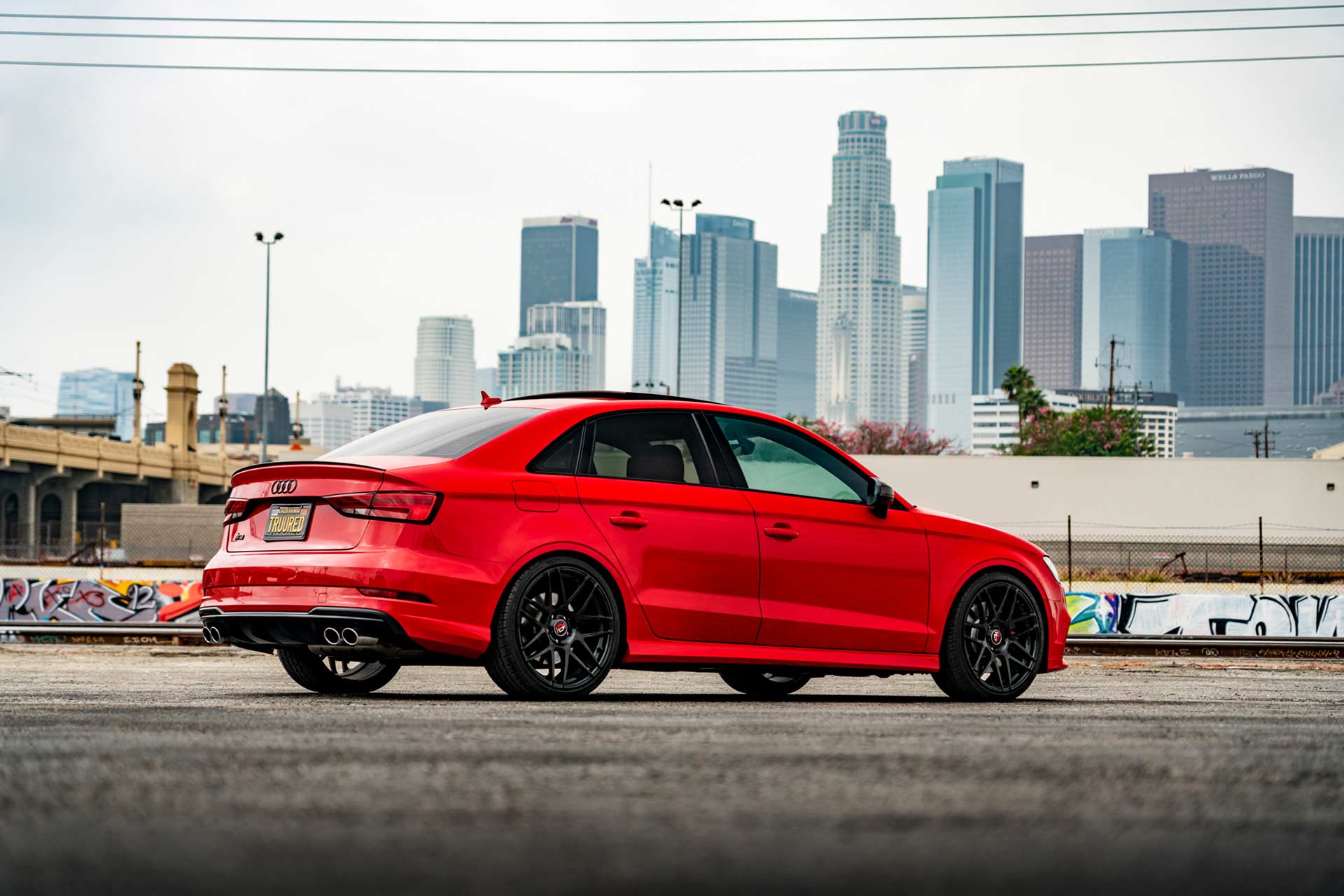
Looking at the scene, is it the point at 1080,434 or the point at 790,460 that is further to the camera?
the point at 1080,434

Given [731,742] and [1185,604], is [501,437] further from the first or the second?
[1185,604]

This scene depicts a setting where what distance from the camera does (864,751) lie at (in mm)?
5102

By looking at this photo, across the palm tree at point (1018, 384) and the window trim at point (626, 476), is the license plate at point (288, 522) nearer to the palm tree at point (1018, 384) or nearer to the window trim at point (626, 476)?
the window trim at point (626, 476)

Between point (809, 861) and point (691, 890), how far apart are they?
0.34 metres

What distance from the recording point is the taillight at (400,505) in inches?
303

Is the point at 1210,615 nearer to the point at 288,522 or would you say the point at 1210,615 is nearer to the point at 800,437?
the point at 800,437

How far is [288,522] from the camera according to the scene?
8.12 meters

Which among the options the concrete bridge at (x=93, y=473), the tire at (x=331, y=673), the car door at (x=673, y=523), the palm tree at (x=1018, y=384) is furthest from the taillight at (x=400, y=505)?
the palm tree at (x=1018, y=384)

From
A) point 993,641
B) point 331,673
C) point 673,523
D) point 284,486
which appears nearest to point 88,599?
point 331,673

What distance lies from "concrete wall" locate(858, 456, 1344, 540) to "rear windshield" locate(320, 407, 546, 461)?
55905mm

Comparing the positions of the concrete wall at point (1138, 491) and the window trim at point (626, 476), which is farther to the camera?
the concrete wall at point (1138, 491)

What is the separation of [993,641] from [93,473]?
248 ft

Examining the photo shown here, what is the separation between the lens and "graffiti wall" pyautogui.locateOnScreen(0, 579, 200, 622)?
101 feet

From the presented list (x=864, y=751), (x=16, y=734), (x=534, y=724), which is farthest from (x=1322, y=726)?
(x=16, y=734)
